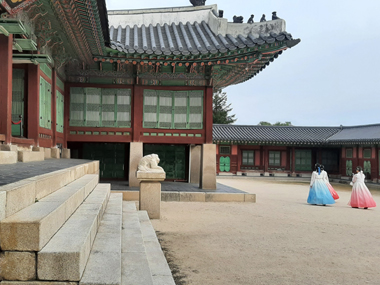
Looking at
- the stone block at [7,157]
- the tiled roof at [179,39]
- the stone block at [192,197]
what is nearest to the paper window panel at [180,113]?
the tiled roof at [179,39]

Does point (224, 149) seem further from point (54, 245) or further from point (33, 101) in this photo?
point (54, 245)

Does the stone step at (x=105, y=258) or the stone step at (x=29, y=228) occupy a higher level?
the stone step at (x=29, y=228)

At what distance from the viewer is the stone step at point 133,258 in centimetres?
348

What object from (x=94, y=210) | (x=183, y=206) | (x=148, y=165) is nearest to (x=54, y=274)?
(x=94, y=210)

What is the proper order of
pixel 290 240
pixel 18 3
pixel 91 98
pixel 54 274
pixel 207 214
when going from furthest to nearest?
pixel 91 98
pixel 207 214
pixel 290 240
pixel 18 3
pixel 54 274

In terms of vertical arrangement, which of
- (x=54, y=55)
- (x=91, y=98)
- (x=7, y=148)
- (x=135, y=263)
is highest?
(x=54, y=55)

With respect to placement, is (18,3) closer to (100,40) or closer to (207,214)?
(100,40)

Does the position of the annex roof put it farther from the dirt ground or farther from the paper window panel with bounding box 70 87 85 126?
the dirt ground

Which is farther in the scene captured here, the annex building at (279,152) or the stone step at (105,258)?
the annex building at (279,152)

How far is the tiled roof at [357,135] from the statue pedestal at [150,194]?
2237 cm

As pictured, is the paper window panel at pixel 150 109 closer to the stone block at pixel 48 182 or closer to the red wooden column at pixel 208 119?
the red wooden column at pixel 208 119

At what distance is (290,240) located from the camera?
7289 millimetres

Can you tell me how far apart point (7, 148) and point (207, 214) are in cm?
578

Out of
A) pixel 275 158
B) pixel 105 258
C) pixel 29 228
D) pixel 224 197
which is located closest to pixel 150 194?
pixel 224 197
